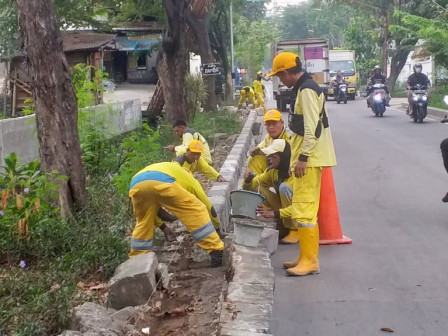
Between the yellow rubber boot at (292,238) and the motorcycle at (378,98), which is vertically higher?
the motorcycle at (378,98)

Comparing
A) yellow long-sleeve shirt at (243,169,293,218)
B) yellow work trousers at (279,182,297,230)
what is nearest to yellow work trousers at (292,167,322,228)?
yellow work trousers at (279,182,297,230)

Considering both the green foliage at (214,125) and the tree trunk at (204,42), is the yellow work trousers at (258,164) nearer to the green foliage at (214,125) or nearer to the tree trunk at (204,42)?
the green foliage at (214,125)

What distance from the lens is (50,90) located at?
23.4 ft

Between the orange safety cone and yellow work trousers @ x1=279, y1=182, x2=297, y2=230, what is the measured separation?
340mm

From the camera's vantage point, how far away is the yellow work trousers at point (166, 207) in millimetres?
6148

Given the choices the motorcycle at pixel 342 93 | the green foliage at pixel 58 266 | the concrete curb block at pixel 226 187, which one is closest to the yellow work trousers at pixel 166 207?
the green foliage at pixel 58 266

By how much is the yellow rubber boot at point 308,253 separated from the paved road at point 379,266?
8 cm

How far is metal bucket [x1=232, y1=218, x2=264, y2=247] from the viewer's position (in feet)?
21.6

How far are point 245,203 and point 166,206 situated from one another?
110cm

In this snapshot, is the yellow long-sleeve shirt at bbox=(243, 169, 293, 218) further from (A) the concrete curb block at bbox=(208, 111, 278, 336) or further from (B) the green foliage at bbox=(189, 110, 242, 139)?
(B) the green foliage at bbox=(189, 110, 242, 139)

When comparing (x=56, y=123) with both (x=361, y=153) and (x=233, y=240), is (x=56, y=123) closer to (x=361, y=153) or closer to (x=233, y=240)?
(x=233, y=240)

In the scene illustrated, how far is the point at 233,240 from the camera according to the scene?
656 centimetres

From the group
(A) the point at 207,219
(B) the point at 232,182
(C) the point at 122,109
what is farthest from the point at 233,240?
(C) the point at 122,109

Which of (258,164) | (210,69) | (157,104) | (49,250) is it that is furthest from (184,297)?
(157,104)
